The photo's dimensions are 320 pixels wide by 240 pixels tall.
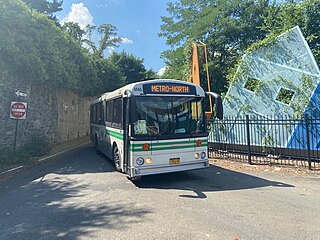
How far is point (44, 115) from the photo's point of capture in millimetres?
14867

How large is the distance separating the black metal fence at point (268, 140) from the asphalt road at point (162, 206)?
1.72 meters

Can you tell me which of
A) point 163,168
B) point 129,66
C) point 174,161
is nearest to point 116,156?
point 163,168

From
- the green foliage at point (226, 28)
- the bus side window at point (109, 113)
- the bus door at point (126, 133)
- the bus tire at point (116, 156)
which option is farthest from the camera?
the green foliage at point (226, 28)

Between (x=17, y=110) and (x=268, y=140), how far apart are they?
1033 centimetres

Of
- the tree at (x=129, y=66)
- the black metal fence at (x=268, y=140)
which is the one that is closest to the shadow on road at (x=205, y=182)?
the black metal fence at (x=268, y=140)

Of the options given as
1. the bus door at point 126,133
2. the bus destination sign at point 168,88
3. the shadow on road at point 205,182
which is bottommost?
the shadow on road at point 205,182

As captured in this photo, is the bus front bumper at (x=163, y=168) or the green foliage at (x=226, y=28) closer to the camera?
the bus front bumper at (x=163, y=168)

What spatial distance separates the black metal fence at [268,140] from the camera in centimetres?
880

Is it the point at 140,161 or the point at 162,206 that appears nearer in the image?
the point at 162,206

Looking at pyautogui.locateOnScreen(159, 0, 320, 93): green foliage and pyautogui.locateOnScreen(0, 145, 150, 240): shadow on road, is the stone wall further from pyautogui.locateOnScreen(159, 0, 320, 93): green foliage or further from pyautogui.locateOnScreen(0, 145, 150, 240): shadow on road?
pyautogui.locateOnScreen(159, 0, 320, 93): green foliage

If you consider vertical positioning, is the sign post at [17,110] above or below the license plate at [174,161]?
above

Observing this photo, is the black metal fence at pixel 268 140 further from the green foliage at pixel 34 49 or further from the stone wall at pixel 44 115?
the stone wall at pixel 44 115

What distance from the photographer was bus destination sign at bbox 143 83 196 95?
672 centimetres

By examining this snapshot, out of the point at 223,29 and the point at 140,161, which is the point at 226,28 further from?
the point at 140,161
